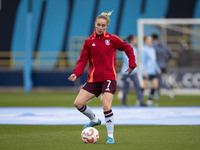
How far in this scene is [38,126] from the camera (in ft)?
33.2

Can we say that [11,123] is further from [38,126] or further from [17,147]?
[17,147]

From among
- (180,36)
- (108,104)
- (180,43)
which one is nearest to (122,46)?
(108,104)

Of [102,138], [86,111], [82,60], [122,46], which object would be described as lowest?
[102,138]

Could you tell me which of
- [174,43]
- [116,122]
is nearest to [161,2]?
[174,43]

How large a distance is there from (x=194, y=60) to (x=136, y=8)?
8809 mm

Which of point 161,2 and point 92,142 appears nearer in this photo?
point 92,142

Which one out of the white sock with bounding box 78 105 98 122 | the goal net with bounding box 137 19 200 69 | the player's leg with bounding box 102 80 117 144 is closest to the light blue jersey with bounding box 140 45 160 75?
the goal net with bounding box 137 19 200 69

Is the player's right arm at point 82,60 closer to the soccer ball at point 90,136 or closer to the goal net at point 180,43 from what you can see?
the soccer ball at point 90,136

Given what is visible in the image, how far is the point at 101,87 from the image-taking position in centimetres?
812

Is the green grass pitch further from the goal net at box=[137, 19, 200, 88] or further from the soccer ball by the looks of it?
the goal net at box=[137, 19, 200, 88]

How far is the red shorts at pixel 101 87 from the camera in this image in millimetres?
7898

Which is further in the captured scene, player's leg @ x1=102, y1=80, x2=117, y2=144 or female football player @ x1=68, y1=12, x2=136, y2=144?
female football player @ x1=68, y1=12, x2=136, y2=144

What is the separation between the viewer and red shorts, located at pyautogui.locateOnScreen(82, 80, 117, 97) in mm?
7898

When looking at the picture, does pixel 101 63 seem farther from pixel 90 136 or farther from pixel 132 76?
pixel 132 76
